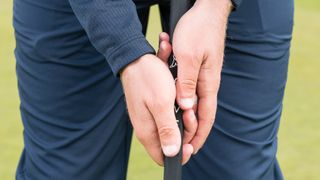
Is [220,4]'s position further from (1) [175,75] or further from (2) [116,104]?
(2) [116,104]

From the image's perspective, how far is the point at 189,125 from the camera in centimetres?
115

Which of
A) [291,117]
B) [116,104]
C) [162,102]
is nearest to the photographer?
[162,102]

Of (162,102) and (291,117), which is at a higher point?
(162,102)

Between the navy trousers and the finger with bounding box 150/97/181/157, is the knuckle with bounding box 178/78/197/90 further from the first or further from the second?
the navy trousers

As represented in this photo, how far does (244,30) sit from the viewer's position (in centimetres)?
139

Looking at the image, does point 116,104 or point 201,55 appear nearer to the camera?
point 201,55

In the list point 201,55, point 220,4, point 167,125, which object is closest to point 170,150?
point 167,125

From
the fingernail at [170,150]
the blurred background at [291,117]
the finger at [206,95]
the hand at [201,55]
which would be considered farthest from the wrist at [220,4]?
the blurred background at [291,117]

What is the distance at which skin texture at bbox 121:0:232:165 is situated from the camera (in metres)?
1.10

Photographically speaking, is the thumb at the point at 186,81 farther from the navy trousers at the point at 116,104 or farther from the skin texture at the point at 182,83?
the navy trousers at the point at 116,104

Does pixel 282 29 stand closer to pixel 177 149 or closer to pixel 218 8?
pixel 218 8

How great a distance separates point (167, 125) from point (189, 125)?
6 centimetres

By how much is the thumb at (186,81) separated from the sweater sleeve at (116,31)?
0.18 ft

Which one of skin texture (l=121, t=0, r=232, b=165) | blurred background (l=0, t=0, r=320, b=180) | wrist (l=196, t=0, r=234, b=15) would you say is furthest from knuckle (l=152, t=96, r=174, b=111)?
blurred background (l=0, t=0, r=320, b=180)
